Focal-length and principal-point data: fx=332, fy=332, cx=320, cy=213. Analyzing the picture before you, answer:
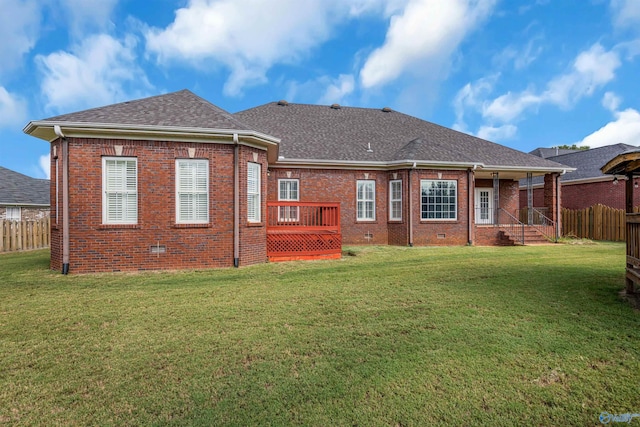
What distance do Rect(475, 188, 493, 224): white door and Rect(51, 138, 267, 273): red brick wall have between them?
1378 cm

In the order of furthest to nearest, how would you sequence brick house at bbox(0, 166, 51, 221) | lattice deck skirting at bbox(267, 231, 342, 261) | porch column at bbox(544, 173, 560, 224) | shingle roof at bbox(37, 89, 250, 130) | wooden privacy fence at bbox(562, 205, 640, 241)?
brick house at bbox(0, 166, 51, 221), wooden privacy fence at bbox(562, 205, 640, 241), porch column at bbox(544, 173, 560, 224), lattice deck skirting at bbox(267, 231, 342, 261), shingle roof at bbox(37, 89, 250, 130)

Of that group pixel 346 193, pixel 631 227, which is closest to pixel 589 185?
pixel 346 193

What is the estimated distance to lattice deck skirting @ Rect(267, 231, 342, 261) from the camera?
10.5m

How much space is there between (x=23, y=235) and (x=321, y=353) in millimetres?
15757

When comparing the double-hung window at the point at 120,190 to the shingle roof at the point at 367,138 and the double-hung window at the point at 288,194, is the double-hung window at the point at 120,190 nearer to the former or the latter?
the double-hung window at the point at 288,194

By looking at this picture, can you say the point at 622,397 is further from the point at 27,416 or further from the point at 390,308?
the point at 27,416

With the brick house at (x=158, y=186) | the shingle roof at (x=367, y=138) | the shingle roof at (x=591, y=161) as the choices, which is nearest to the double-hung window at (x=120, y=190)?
the brick house at (x=158, y=186)

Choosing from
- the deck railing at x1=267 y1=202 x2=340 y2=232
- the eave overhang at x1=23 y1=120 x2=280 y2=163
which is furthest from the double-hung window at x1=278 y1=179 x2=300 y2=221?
the eave overhang at x1=23 y1=120 x2=280 y2=163

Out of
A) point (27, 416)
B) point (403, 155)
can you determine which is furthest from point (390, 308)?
point (403, 155)

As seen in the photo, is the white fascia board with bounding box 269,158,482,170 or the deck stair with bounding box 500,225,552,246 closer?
the white fascia board with bounding box 269,158,482,170

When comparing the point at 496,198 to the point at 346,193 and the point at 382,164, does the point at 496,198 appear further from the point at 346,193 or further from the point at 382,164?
the point at 346,193

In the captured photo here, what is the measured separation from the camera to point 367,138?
1714 cm

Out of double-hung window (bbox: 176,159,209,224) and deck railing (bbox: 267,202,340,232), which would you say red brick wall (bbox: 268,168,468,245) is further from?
double-hung window (bbox: 176,159,209,224)

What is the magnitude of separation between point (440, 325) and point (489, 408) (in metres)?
1.74
